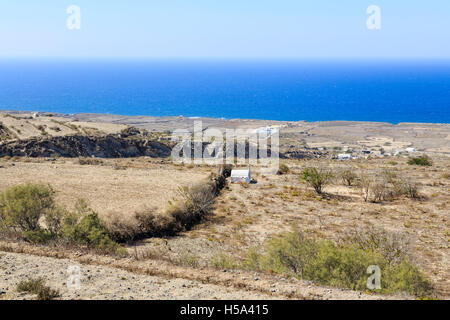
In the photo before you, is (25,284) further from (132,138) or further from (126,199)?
(132,138)

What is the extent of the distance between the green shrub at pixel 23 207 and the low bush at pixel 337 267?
23.1 ft

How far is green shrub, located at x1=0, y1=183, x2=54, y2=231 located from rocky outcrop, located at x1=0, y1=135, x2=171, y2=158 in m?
16.3

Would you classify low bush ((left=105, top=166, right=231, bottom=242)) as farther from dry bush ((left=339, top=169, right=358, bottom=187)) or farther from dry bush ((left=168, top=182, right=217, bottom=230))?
dry bush ((left=339, top=169, right=358, bottom=187))

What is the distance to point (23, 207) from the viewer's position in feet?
38.5

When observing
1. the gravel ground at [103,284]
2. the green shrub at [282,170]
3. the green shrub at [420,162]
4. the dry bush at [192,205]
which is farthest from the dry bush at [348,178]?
the gravel ground at [103,284]

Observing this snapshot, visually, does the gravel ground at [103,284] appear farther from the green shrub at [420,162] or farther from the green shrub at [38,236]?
the green shrub at [420,162]

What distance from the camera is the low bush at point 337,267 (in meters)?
8.73

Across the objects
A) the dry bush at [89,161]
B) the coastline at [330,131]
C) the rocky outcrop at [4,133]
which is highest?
the rocky outcrop at [4,133]

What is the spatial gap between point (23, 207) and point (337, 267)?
961 centimetres

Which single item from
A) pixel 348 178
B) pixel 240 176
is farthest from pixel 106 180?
pixel 348 178

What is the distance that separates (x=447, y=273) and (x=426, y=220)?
4.96m

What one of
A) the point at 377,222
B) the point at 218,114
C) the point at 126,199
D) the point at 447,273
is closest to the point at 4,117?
the point at 126,199

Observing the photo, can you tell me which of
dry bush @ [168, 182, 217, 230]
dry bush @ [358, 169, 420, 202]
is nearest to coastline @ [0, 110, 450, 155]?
dry bush @ [168, 182, 217, 230]

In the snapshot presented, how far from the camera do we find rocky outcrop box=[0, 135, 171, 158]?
27.1 m
